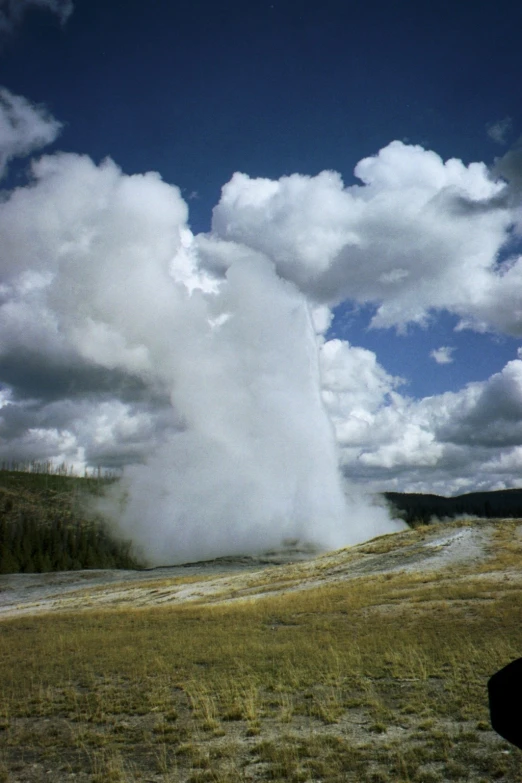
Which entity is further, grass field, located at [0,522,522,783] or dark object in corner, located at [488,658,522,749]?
grass field, located at [0,522,522,783]

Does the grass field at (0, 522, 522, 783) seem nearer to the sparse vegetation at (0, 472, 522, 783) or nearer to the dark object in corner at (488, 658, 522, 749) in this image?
the sparse vegetation at (0, 472, 522, 783)

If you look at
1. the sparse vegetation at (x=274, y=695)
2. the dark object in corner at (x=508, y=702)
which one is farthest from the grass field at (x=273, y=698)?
the dark object in corner at (x=508, y=702)

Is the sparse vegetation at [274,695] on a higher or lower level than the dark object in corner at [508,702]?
lower

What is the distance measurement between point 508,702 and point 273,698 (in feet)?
36.3

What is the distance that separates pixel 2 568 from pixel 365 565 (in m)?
84.0

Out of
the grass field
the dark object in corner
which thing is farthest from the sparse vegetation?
the dark object in corner

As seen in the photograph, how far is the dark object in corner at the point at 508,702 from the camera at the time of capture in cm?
264

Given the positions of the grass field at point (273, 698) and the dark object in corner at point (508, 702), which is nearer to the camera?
the dark object in corner at point (508, 702)

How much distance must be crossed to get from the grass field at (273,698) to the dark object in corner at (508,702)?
6.18m

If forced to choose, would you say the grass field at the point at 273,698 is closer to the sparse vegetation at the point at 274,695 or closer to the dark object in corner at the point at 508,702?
the sparse vegetation at the point at 274,695

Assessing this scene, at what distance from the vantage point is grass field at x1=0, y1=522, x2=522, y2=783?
8.59m

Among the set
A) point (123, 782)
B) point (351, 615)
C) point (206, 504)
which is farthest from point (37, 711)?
point (206, 504)

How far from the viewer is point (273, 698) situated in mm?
12422

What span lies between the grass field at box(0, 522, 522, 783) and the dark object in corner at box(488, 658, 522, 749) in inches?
243
